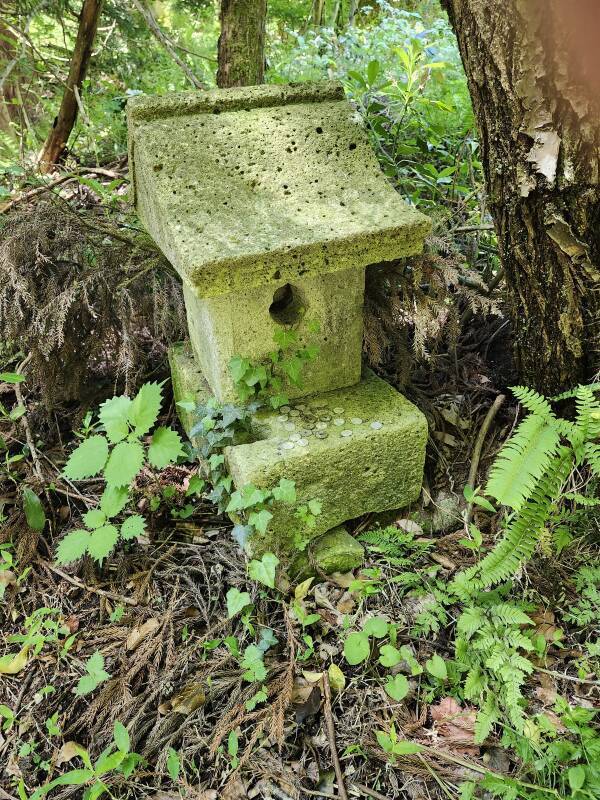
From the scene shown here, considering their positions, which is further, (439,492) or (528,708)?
(439,492)

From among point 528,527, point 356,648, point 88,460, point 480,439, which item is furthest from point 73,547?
point 480,439

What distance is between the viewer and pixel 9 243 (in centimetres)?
274

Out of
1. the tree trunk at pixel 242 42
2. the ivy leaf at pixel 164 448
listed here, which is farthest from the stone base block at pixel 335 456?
the tree trunk at pixel 242 42

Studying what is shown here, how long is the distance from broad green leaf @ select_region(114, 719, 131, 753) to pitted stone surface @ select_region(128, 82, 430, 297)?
1476 millimetres

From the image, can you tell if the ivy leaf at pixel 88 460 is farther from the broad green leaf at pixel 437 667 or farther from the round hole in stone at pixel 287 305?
the broad green leaf at pixel 437 667

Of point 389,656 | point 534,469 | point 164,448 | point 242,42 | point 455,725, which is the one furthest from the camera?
point 242,42

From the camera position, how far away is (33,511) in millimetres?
2670

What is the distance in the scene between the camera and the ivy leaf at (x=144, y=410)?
236 cm

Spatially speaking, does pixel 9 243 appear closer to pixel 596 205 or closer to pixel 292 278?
pixel 292 278

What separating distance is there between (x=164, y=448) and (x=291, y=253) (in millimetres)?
969

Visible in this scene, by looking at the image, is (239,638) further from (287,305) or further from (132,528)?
(287,305)

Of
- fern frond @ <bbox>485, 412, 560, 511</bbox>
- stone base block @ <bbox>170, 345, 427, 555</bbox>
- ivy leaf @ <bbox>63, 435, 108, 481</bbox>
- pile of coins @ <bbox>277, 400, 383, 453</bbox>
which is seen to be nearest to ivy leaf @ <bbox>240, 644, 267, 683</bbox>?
stone base block @ <bbox>170, 345, 427, 555</bbox>

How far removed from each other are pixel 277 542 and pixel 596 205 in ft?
5.57

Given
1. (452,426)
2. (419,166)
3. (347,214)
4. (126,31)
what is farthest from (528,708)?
(126,31)
